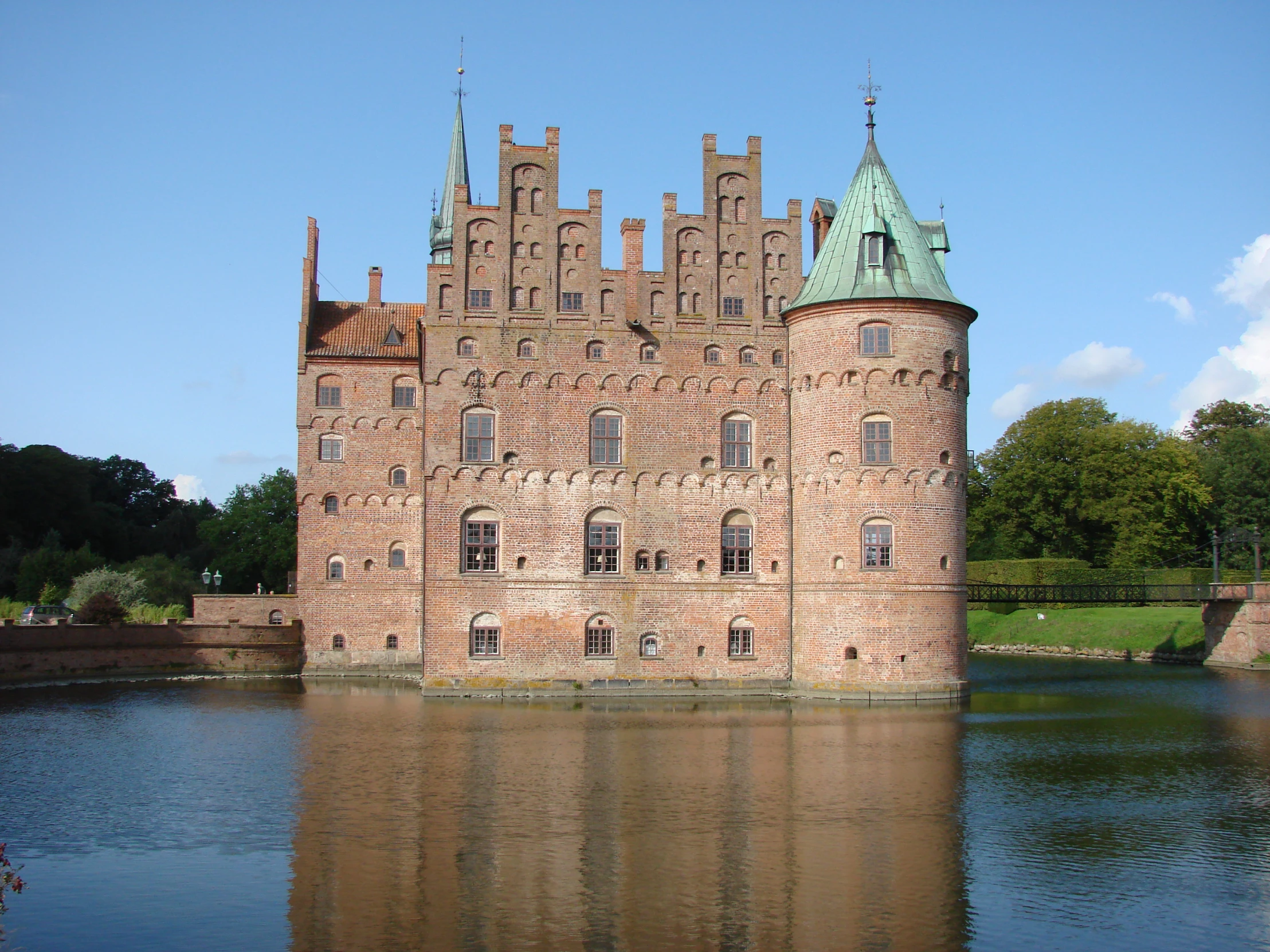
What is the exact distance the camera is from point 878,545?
31250 mm

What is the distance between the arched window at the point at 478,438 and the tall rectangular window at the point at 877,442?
1074 centimetres

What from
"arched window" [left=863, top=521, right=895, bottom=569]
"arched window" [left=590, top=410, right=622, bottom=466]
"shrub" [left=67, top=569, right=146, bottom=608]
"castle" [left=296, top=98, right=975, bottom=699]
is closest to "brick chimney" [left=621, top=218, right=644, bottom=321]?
"castle" [left=296, top=98, right=975, bottom=699]

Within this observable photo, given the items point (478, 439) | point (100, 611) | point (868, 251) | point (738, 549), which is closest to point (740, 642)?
point (738, 549)

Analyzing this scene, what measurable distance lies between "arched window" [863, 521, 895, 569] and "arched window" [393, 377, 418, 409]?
1677cm

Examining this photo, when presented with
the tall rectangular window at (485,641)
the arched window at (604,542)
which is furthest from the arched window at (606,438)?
the tall rectangular window at (485,641)

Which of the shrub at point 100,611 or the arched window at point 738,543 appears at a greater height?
the arched window at point 738,543

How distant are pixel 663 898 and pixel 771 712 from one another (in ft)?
54.3

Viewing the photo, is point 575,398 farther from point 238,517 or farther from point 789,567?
point 238,517

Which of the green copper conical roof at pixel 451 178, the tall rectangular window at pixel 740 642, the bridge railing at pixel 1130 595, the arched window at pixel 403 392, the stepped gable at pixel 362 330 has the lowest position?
the tall rectangular window at pixel 740 642

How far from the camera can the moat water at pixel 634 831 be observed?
40.7 ft

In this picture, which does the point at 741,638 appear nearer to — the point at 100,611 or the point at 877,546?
the point at 877,546

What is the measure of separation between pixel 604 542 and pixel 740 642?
495 centimetres

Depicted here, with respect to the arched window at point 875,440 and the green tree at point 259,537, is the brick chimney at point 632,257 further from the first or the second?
the green tree at point 259,537

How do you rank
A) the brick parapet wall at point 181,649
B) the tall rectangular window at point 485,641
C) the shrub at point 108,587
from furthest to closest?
the shrub at point 108,587, the brick parapet wall at point 181,649, the tall rectangular window at point 485,641
